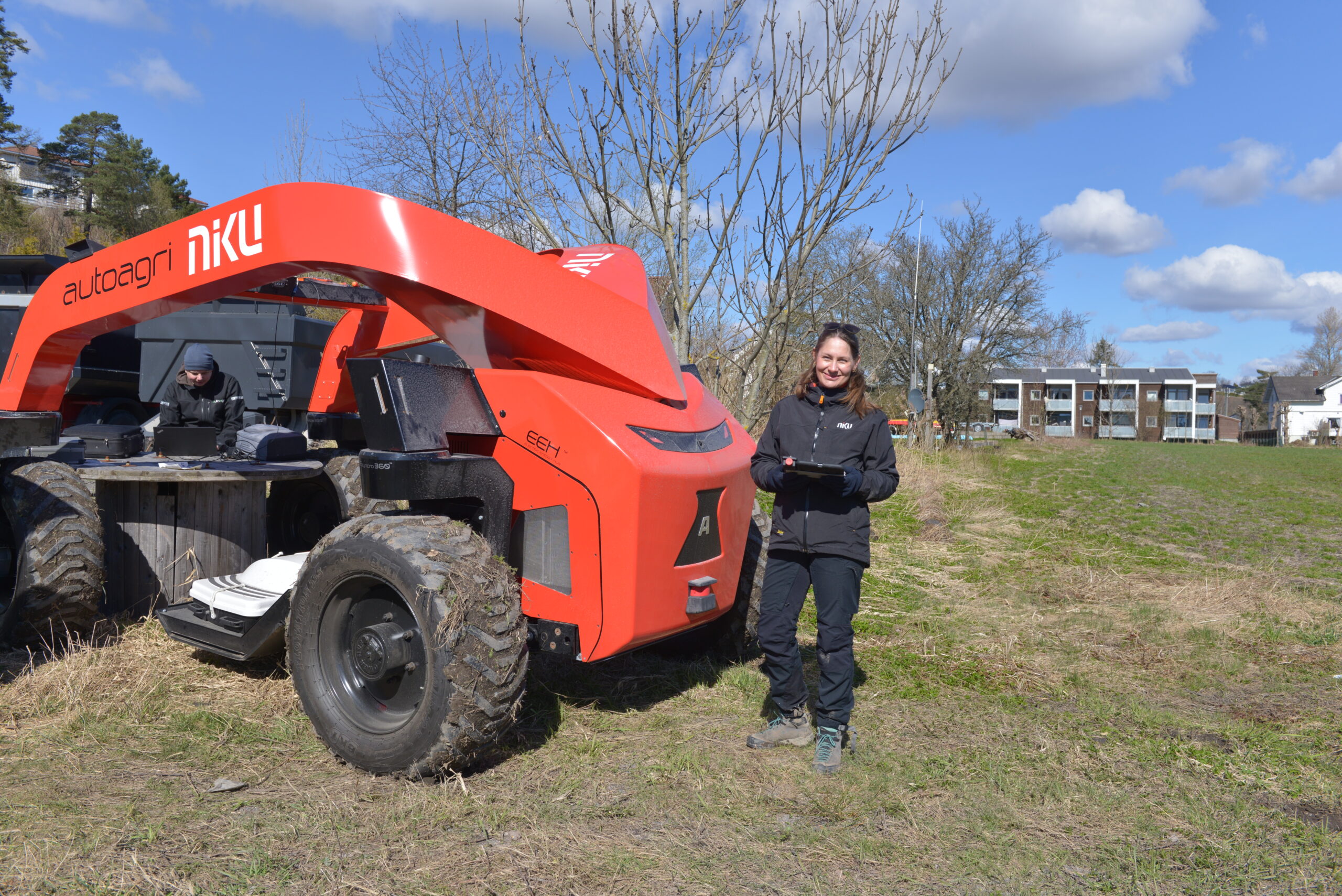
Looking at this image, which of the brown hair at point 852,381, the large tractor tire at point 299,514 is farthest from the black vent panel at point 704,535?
the large tractor tire at point 299,514

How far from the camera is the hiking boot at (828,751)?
3.81 meters

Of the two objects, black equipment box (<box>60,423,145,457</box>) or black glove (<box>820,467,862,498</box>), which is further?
black equipment box (<box>60,423,145,457</box>)

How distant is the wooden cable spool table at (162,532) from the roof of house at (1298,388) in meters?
117

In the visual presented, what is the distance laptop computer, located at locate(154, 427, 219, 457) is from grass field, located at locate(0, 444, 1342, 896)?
1.06 m

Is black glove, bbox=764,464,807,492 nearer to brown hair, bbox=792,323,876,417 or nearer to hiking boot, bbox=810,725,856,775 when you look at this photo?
brown hair, bbox=792,323,876,417

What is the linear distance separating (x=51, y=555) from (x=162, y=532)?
2.32 feet

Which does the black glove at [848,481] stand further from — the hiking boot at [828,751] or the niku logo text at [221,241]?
the niku logo text at [221,241]

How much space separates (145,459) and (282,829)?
3398 mm

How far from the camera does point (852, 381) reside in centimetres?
406

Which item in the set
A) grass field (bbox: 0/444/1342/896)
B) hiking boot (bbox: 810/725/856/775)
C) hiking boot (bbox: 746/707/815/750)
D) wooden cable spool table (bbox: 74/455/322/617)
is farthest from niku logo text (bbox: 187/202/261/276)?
hiking boot (bbox: 810/725/856/775)

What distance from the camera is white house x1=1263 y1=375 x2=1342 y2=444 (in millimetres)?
92956

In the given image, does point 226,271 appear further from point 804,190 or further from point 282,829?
point 804,190

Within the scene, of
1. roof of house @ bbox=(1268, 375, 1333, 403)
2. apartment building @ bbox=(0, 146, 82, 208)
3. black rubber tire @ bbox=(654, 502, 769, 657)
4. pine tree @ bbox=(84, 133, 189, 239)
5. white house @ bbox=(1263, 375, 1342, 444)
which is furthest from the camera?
roof of house @ bbox=(1268, 375, 1333, 403)

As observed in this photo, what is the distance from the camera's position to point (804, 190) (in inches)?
341
